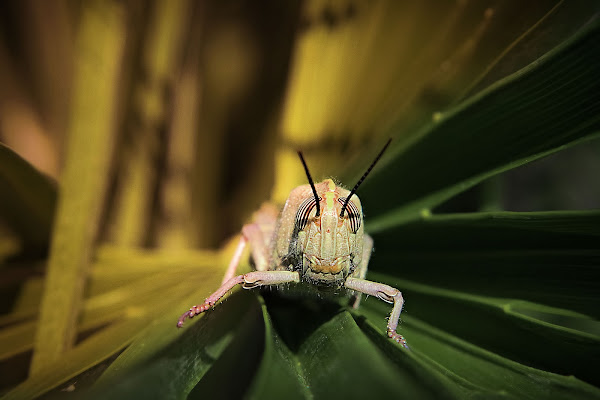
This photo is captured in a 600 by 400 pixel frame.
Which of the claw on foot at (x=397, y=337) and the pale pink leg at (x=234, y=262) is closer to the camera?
the claw on foot at (x=397, y=337)

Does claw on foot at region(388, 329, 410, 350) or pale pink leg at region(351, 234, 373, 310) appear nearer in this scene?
claw on foot at region(388, 329, 410, 350)

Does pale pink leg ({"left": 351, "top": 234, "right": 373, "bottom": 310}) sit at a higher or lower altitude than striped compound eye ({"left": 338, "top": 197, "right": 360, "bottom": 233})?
lower

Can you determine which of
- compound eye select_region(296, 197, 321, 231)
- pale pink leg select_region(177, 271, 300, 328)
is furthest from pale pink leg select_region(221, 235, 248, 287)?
compound eye select_region(296, 197, 321, 231)

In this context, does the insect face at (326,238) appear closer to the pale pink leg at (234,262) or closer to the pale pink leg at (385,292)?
the pale pink leg at (385,292)

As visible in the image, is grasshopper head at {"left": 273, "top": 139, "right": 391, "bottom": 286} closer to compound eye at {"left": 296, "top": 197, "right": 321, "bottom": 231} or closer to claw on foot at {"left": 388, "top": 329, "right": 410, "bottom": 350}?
compound eye at {"left": 296, "top": 197, "right": 321, "bottom": 231}

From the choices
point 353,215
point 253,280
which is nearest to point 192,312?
point 253,280

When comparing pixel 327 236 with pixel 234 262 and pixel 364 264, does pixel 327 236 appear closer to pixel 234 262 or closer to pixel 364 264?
pixel 364 264

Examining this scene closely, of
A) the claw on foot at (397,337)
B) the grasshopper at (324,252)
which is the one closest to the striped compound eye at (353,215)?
the grasshopper at (324,252)
